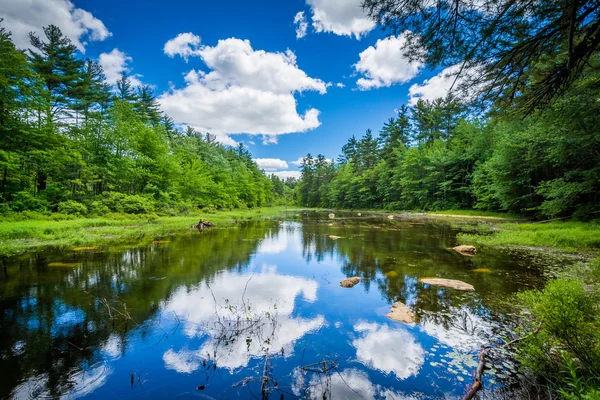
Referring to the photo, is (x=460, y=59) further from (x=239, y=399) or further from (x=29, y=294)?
(x=29, y=294)

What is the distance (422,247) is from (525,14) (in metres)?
11.4

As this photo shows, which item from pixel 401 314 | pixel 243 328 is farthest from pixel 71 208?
pixel 401 314

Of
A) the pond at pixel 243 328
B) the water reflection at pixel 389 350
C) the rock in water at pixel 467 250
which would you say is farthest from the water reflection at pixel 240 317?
the rock in water at pixel 467 250

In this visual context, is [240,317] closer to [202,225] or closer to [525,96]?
[525,96]

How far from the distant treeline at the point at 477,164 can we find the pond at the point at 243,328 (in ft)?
15.0

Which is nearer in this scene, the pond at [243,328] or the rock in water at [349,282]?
the pond at [243,328]

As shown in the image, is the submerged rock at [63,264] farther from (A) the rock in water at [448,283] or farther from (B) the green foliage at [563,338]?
(B) the green foliage at [563,338]

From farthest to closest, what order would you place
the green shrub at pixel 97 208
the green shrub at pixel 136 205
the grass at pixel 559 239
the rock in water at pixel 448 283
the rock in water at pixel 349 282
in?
the green shrub at pixel 136 205 → the green shrub at pixel 97 208 → the grass at pixel 559 239 → the rock in water at pixel 349 282 → the rock in water at pixel 448 283

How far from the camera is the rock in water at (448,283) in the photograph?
7.11m

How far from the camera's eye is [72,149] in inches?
829

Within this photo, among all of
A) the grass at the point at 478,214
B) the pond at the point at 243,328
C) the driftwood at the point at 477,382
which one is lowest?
the pond at the point at 243,328

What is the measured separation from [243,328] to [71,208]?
21105mm

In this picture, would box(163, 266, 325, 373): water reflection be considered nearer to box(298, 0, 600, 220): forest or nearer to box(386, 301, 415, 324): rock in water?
box(386, 301, 415, 324): rock in water

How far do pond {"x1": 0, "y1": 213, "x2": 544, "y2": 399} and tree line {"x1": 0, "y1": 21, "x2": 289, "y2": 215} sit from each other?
39.4 ft
